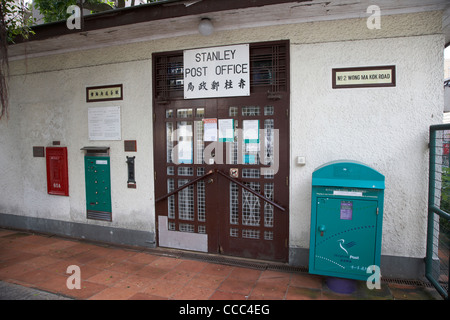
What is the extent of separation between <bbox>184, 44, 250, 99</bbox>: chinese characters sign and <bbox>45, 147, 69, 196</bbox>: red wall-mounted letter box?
2.89 metres

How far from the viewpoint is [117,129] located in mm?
5188

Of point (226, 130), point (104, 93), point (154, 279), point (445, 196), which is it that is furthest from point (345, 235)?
point (104, 93)

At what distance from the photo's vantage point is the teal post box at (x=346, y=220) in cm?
344

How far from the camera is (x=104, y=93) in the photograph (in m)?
5.29

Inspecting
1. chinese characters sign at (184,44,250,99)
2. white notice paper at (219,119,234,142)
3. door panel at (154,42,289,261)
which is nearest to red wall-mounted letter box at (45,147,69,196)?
door panel at (154,42,289,261)

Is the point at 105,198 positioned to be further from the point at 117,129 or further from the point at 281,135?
the point at 281,135

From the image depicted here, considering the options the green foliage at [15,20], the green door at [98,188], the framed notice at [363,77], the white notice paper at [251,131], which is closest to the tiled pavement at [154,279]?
the green door at [98,188]

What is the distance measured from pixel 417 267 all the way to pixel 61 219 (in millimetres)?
6152

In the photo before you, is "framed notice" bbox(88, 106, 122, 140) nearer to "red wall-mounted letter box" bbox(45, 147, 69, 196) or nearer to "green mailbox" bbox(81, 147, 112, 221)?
"green mailbox" bbox(81, 147, 112, 221)

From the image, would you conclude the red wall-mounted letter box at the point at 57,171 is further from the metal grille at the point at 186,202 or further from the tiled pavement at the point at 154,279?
the metal grille at the point at 186,202

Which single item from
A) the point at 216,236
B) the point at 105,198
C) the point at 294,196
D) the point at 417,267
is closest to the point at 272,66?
the point at 294,196

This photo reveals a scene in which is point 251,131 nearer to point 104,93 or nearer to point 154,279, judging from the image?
point 154,279

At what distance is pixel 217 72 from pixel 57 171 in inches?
148

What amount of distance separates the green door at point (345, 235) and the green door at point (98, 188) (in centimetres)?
373
